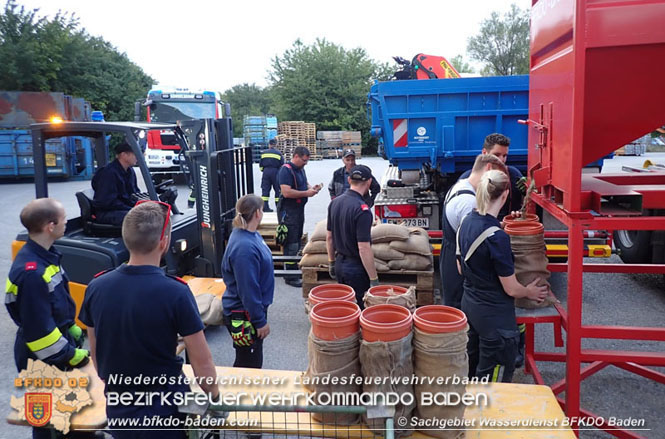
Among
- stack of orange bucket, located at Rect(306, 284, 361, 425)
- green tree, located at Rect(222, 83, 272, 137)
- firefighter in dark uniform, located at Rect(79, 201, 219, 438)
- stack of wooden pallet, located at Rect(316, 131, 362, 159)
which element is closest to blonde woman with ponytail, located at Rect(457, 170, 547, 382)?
stack of orange bucket, located at Rect(306, 284, 361, 425)

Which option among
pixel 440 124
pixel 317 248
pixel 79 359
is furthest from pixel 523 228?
pixel 79 359

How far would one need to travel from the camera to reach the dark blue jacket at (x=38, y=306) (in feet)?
9.62

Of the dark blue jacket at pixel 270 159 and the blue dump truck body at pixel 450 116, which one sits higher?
the blue dump truck body at pixel 450 116

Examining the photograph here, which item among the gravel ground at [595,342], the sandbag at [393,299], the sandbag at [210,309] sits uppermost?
the sandbag at [393,299]

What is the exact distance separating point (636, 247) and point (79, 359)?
712cm

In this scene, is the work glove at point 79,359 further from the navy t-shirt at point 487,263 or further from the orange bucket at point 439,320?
the navy t-shirt at point 487,263

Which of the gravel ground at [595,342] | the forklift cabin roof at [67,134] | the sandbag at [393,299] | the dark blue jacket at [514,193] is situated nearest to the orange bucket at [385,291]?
the sandbag at [393,299]

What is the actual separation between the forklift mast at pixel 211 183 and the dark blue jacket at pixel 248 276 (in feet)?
7.87

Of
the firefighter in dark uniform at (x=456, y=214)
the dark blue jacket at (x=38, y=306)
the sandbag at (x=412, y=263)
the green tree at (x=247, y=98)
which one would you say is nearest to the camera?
the dark blue jacket at (x=38, y=306)

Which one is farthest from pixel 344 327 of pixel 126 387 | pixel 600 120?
pixel 600 120

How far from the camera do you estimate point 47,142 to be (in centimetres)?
1969

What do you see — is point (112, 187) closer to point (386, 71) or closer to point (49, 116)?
point (49, 116)

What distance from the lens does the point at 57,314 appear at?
313 cm

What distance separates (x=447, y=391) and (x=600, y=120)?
1.96 metres
